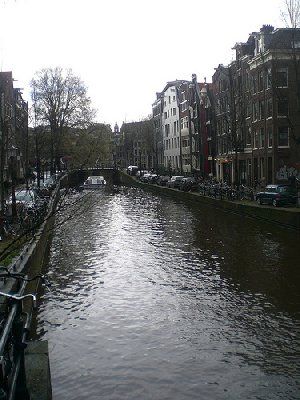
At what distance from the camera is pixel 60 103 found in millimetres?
64312

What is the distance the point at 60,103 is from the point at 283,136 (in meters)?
31.1

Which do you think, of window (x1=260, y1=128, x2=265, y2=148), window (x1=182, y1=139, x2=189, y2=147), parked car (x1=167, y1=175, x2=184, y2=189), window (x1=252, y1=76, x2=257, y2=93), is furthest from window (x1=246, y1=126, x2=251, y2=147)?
Result: window (x1=182, y1=139, x2=189, y2=147)

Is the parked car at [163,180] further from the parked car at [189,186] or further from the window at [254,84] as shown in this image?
the window at [254,84]

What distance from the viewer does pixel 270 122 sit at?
4531 cm

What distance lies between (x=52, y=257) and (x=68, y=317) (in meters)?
7.79

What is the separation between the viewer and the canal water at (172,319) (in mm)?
8062

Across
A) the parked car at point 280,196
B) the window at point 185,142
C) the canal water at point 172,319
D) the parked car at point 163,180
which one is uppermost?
the window at point 185,142

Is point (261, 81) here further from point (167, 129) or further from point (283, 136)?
point (167, 129)

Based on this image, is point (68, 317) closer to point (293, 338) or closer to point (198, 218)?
point (293, 338)

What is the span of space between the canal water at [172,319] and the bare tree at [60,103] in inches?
1645

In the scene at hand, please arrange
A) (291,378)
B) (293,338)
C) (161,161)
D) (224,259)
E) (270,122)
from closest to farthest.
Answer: (291,378) → (293,338) → (224,259) → (270,122) → (161,161)

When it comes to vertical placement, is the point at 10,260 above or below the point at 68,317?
above

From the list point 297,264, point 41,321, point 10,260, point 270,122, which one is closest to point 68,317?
point 41,321

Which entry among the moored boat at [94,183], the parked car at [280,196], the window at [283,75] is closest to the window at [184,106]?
the moored boat at [94,183]
